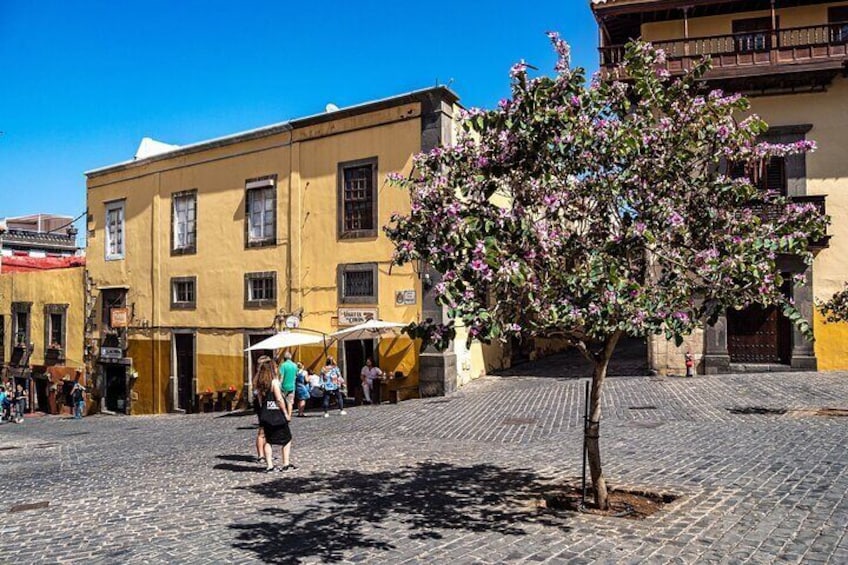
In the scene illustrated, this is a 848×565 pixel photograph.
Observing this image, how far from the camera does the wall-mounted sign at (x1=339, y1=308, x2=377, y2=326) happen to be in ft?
66.0

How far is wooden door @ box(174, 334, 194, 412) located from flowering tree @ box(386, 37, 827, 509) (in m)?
20.0

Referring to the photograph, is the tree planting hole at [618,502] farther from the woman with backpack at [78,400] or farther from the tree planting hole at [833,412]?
the woman with backpack at [78,400]

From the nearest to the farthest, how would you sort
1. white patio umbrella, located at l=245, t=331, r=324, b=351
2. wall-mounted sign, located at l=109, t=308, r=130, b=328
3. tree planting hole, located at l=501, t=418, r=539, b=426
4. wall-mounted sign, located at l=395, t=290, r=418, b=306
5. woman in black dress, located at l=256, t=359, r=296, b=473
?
woman in black dress, located at l=256, t=359, r=296, b=473
tree planting hole, located at l=501, t=418, r=539, b=426
white patio umbrella, located at l=245, t=331, r=324, b=351
wall-mounted sign, located at l=395, t=290, r=418, b=306
wall-mounted sign, located at l=109, t=308, r=130, b=328

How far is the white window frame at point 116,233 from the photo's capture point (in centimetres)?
2808

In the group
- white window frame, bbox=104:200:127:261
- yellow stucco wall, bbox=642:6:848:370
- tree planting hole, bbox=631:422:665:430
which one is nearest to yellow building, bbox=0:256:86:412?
white window frame, bbox=104:200:127:261

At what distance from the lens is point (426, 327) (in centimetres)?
669

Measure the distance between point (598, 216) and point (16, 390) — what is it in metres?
31.4

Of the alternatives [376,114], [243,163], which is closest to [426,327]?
[376,114]

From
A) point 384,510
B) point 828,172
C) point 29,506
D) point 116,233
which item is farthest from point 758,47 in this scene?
point 116,233

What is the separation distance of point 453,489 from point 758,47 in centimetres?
1797

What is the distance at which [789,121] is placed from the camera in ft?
65.0

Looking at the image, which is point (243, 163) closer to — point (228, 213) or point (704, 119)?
point (228, 213)

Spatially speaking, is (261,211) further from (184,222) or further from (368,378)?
(368,378)

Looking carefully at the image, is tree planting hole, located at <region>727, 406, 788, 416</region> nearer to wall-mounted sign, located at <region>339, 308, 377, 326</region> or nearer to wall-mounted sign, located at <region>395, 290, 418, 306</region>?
wall-mounted sign, located at <region>395, 290, 418, 306</region>
